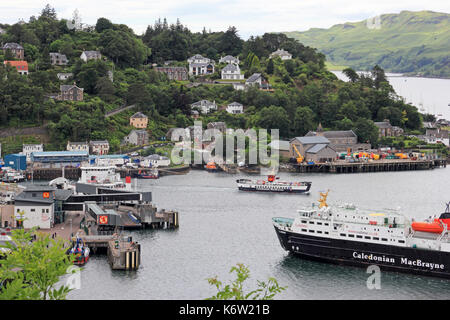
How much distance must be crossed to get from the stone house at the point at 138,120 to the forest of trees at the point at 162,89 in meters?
1.00

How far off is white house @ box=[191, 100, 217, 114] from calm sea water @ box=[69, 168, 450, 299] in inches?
1190

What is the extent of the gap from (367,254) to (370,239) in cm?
88

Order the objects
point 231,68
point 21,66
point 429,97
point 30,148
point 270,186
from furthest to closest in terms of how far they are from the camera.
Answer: point 429,97, point 231,68, point 21,66, point 30,148, point 270,186

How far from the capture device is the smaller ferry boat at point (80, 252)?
36.3 meters

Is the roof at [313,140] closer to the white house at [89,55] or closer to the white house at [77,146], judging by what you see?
the white house at [77,146]

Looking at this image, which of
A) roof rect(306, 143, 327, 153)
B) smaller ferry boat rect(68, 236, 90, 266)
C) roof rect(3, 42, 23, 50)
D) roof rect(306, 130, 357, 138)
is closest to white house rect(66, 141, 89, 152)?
roof rect(306, 143, 327, 153)

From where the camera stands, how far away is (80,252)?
36.6 m

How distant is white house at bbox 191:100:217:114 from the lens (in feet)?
316

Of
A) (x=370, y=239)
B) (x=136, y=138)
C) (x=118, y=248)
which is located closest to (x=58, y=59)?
(x=136, y=138)

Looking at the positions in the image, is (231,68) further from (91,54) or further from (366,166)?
(366,166)

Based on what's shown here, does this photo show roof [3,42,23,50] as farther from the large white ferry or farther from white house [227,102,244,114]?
the large white ferry
